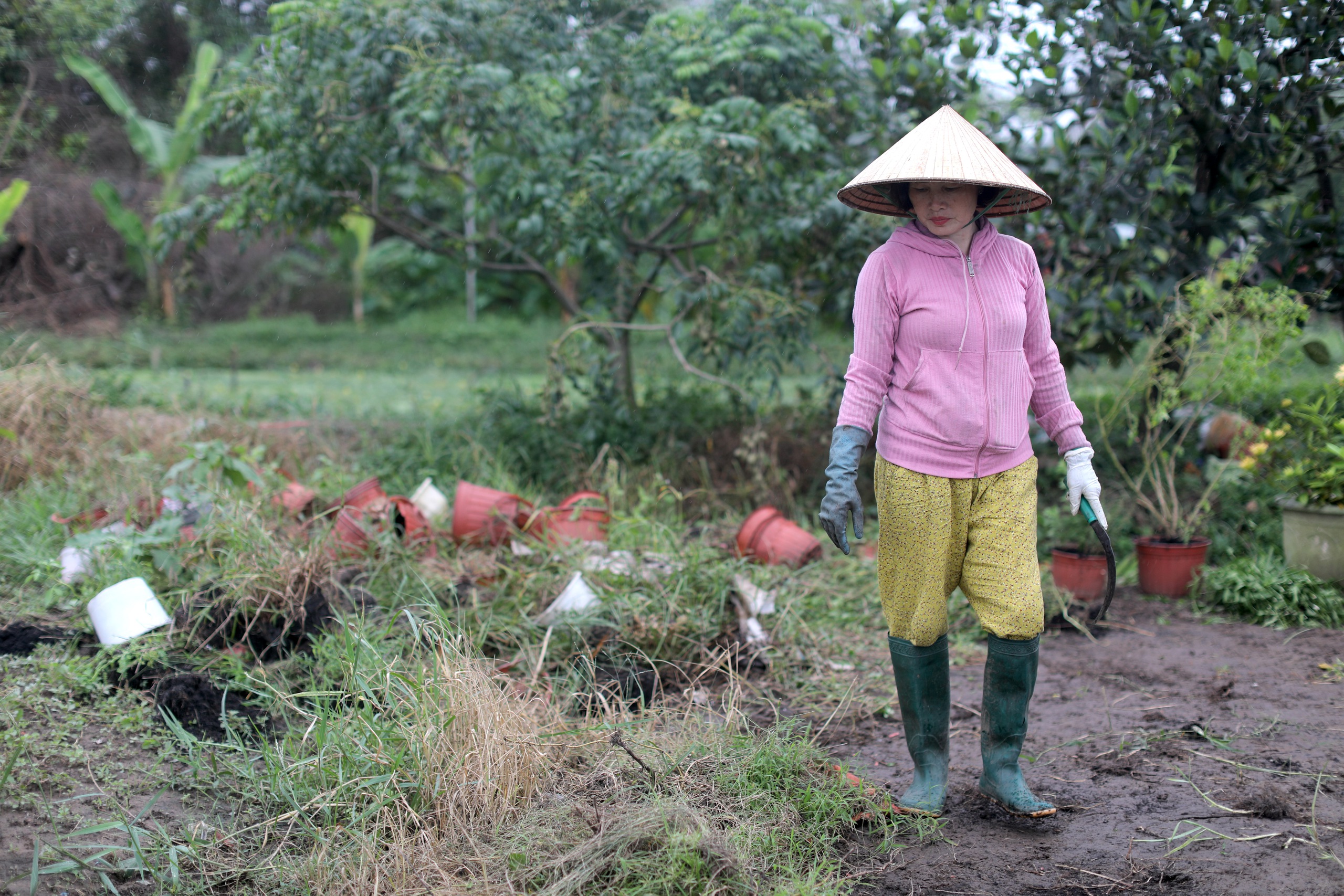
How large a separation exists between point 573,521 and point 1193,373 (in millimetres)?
2899

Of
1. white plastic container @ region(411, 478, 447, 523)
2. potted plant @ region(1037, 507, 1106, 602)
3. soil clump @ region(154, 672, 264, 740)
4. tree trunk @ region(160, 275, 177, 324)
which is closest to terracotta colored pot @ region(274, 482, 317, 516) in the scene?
white plastic container @ region(411, 478, 447, 523)

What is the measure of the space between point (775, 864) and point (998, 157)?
1823 mm

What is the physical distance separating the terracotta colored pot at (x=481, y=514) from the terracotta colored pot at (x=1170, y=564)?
2.91 m

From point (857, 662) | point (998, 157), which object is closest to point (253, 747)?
point (857, 662)

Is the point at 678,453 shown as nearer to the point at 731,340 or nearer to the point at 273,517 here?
the point at 731,340

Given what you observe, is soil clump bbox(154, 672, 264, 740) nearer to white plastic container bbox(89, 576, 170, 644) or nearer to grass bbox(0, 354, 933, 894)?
grass bbox(0, 354, 933, 894)

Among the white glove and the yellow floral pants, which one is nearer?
the yellow floral pants

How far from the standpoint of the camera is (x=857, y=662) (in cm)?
389

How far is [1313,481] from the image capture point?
4336 millimetres

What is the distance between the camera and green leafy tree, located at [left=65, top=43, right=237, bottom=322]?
1320 cm

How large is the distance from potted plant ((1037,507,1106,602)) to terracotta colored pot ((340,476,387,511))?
3.10 metres

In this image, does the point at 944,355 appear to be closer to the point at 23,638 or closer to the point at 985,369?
the point at 985,369

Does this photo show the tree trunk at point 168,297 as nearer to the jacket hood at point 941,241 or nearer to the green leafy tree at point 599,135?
the green leafy tree at point 599,135

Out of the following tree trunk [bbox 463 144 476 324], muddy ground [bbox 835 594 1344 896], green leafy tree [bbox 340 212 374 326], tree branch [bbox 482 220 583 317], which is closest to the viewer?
muddy ground [bbox 835 594 1344 896]
